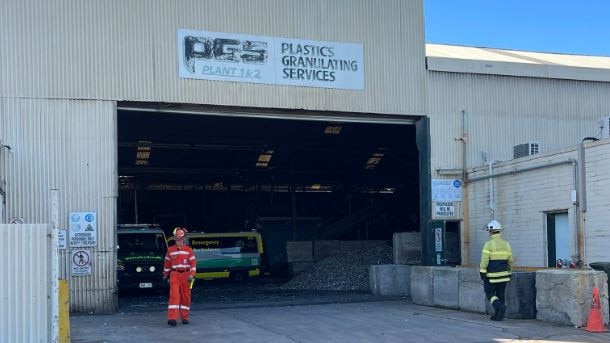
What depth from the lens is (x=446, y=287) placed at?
54.9ft

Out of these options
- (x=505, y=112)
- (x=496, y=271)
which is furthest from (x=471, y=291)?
(x=505, y=112)

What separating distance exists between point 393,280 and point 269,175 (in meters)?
20.8

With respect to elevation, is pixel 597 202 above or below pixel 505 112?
below

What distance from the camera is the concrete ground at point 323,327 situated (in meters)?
12.3

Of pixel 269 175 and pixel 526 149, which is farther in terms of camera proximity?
pixel 269 175

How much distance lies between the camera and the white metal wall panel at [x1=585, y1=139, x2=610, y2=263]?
16125 mm

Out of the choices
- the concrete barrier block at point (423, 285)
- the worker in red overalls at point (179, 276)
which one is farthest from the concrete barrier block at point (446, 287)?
the worker in red overalls at point (179, 276)

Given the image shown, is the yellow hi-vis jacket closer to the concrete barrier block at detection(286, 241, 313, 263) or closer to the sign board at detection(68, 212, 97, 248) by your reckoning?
the sign board at detection(68, 212, 97, 248)

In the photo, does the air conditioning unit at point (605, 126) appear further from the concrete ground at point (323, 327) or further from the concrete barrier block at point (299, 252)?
the concrete barrier block at point (299, 252)

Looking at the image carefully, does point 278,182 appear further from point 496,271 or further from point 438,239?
point 496,271

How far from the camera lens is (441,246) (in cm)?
2048

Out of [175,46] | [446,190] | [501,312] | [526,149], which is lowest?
[501,312]

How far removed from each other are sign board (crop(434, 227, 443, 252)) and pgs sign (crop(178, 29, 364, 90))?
462 cm

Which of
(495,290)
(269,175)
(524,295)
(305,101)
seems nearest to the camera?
(495,290)
